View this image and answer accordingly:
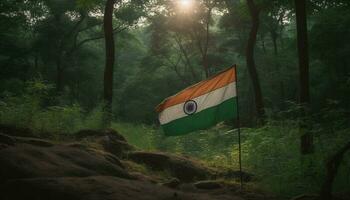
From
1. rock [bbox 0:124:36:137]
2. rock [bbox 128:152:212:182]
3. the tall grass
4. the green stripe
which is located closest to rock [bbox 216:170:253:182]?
the tall grass

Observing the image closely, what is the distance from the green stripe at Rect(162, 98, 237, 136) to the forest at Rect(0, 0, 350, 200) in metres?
0.69

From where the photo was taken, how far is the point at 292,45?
35.0m

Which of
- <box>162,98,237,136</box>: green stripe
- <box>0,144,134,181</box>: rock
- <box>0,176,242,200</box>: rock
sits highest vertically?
<box>162,98,237,136</box>: green stripe

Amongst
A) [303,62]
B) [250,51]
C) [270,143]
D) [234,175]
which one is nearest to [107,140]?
[234,175]

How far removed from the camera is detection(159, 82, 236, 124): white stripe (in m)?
11.1

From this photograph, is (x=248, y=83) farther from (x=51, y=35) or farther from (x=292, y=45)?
(x=51, y=35)

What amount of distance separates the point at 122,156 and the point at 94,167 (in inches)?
139

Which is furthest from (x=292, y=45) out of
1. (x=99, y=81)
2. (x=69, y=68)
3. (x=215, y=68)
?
(x=99, y=81)

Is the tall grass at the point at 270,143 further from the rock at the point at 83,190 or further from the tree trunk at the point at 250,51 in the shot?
the tree trunk at the point at 250,51

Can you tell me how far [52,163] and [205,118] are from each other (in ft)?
13.9

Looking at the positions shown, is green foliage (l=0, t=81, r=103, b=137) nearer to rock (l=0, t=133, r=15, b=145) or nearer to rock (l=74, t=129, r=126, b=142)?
rock (l=74, t=129, r=126, b=142)

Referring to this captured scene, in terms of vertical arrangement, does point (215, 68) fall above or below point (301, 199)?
above

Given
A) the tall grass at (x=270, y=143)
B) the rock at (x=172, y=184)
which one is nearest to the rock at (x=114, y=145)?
the tall grass at (x=270, y=143)

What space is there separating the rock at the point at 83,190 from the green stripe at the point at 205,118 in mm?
2654
